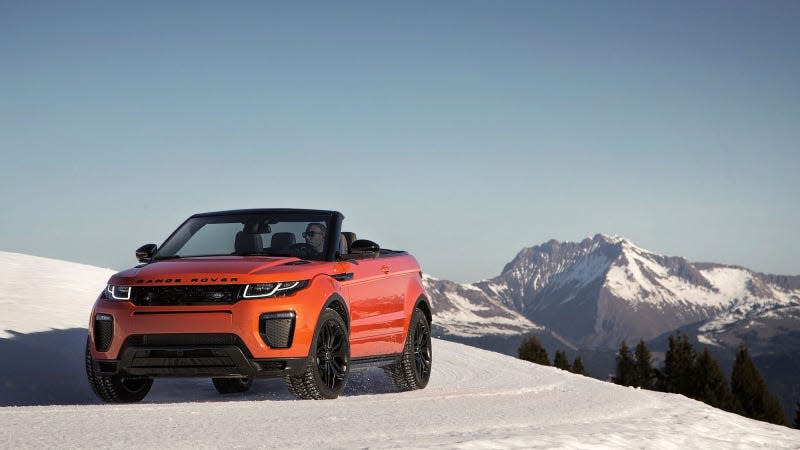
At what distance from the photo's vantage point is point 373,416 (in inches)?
303

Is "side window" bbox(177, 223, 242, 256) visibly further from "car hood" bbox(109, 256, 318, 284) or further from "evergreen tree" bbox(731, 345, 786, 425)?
"evergreen tree" bbox(731, 345, 786, 425)

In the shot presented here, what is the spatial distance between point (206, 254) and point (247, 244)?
1.40 feet

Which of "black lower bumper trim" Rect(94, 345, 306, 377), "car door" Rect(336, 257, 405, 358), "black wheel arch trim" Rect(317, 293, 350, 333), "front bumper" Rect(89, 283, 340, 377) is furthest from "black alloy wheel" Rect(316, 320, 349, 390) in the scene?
"black lower bumper trim" Rect(94, 345, 306, 377)

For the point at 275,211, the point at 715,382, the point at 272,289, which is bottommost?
the point at 715,382

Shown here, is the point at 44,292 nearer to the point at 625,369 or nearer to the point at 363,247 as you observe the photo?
the point at 363,247

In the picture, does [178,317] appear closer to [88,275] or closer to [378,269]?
[378,269]

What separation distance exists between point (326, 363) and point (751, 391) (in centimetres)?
8873

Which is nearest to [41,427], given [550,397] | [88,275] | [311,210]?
[311,210]

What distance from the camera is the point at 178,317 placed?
7.73 meters

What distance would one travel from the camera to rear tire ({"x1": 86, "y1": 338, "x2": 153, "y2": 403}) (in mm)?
8320

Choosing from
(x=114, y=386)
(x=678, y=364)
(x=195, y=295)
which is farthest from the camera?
(x=678, y=364)

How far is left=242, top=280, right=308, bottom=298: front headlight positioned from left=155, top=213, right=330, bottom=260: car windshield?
105cm

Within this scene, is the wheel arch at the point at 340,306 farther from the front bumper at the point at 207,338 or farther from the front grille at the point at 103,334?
the front grille at the point at 103,334

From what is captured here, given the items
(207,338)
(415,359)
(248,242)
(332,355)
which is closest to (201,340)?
(207,338)
